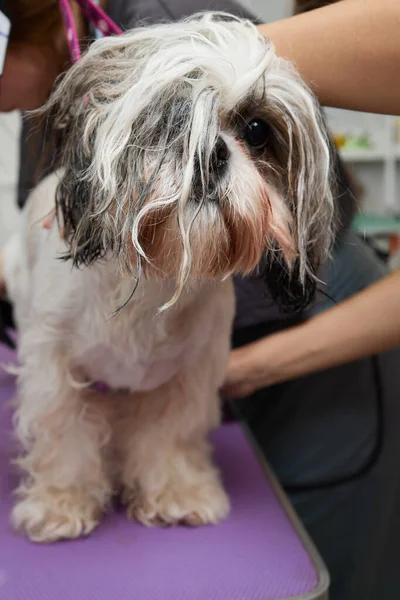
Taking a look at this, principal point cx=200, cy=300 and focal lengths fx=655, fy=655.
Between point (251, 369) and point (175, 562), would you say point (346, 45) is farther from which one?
point (175, 562)

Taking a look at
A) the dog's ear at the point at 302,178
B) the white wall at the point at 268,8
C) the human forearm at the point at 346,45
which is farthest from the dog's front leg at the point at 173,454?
the white wall at the point at 268,8

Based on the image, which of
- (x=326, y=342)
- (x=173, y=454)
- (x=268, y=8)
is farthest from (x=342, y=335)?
(x=268, y=8)

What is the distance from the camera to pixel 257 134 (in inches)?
33.5

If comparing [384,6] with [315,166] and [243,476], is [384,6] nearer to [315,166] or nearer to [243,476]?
[315,166]

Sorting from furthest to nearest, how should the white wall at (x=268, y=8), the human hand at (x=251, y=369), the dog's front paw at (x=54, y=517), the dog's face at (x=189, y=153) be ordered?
the white wall at (x=268, y=8), the human hand at (x=251, y=369), the dog's front paw at (x=54, y=517), the dog's face at (x=189, y=153)

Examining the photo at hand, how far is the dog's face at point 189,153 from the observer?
0.74 meters

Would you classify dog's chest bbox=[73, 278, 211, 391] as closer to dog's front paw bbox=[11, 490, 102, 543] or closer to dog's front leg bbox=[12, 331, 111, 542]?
dog's front leg bbox=[12, 331, 111, 542]

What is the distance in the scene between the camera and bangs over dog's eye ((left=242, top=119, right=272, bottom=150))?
0.84 m

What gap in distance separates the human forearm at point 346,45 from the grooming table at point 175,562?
27.3 inches

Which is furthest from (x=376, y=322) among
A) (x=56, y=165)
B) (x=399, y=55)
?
(x=56, y=165)

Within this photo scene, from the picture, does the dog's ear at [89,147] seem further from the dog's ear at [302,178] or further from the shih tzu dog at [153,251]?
the dog's ear at [302,178]

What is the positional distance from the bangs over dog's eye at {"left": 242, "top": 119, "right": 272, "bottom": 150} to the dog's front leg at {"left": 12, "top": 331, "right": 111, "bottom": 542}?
44cm

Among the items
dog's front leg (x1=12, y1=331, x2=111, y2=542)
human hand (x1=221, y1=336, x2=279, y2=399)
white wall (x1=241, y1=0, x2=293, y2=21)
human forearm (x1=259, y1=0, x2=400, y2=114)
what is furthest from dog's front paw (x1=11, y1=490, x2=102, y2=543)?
white wall (x1=241, y1=0, x2=293, y2=21)

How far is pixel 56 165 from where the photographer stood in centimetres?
95
